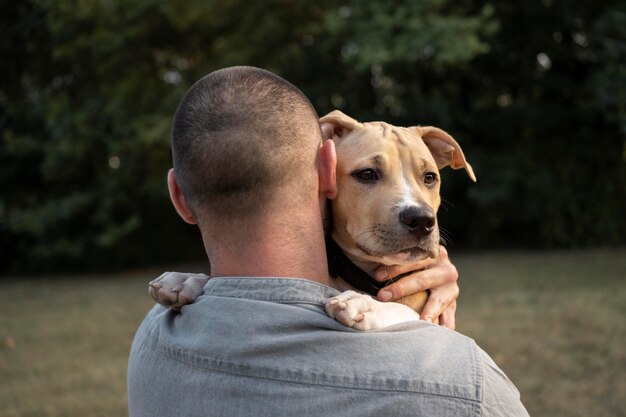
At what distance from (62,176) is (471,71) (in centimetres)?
1239

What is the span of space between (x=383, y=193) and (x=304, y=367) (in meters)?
1.79

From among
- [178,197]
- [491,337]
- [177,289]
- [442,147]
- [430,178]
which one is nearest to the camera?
[178,197]

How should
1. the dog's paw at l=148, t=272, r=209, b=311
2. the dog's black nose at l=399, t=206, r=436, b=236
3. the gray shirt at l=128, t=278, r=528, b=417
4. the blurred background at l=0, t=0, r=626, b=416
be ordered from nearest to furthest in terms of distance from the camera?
the gray shirt at l=128, t=278, r=528, b=417
the dog's paw at l=148, t=272, r=209, b=311
the dog's black nose at l=399, t=206, r=436, b=236
the blurred background at l=0, t=0, r=626, b=416

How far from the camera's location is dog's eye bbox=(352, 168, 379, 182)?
133 inches

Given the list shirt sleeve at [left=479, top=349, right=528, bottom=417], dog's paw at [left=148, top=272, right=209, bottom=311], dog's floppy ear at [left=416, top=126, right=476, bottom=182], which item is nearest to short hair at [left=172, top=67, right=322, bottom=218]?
dog's paw at [left=148, top=272, right=209, bottom=311]

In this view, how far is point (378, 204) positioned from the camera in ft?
10.8

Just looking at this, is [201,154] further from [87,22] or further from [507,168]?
[87,22]

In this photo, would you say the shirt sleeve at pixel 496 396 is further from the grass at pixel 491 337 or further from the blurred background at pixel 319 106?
the blurred background at pixel 319 106

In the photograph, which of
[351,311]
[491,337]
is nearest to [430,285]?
[351,311]

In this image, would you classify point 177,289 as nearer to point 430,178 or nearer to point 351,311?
point 351,311

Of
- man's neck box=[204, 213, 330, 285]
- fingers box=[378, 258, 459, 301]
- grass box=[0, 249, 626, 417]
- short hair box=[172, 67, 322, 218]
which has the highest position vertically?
short hair box=[172, 67, 322, 218]

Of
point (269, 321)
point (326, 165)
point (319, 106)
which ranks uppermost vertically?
point (326, 165)

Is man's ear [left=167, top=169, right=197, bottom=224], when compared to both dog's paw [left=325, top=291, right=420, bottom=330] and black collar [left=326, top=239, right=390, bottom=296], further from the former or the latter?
black collar [left=326, top=239, right=390, bottom=296]

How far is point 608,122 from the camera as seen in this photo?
19.7 metres
